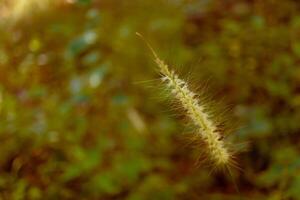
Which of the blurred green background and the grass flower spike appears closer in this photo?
the grass flower spike

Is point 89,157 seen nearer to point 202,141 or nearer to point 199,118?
point 202,141

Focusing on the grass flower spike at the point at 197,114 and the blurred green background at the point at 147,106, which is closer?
the grass flower spike at the point at 197,114

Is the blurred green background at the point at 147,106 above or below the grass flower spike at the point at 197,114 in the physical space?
above

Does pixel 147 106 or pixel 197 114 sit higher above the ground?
pixel 147 106

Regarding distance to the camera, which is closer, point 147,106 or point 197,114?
point 197,114

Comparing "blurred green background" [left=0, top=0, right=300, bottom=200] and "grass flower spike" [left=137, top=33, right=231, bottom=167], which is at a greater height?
"blurred green background" [left=0, top=0, right=300, bottom=200]
